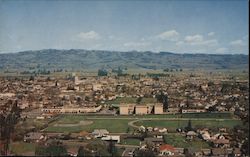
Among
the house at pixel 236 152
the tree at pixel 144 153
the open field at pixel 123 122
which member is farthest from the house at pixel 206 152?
the open field at pixel 123 122

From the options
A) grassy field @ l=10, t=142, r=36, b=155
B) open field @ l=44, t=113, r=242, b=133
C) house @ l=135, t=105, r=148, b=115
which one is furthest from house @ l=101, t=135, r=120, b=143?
house @ l=135, t=105, r=148, b=115

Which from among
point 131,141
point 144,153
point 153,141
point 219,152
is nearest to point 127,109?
point 131,141

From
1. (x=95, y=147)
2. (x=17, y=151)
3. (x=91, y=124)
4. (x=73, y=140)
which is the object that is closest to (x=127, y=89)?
(x=91, y=124)

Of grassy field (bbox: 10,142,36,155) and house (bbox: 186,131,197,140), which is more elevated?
grassy field (bbox: 10,142,36,155)

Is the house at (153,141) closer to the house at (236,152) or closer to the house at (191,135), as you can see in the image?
the house at (191,135)

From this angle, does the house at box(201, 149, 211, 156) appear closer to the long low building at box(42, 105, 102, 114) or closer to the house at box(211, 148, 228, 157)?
the house at box(211, 148, 228, 157)

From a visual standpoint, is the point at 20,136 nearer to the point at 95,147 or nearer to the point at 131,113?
the point at 95,147

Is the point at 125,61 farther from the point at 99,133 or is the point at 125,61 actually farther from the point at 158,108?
the point at 99,133

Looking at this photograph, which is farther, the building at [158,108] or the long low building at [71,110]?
the building at [158,108]
